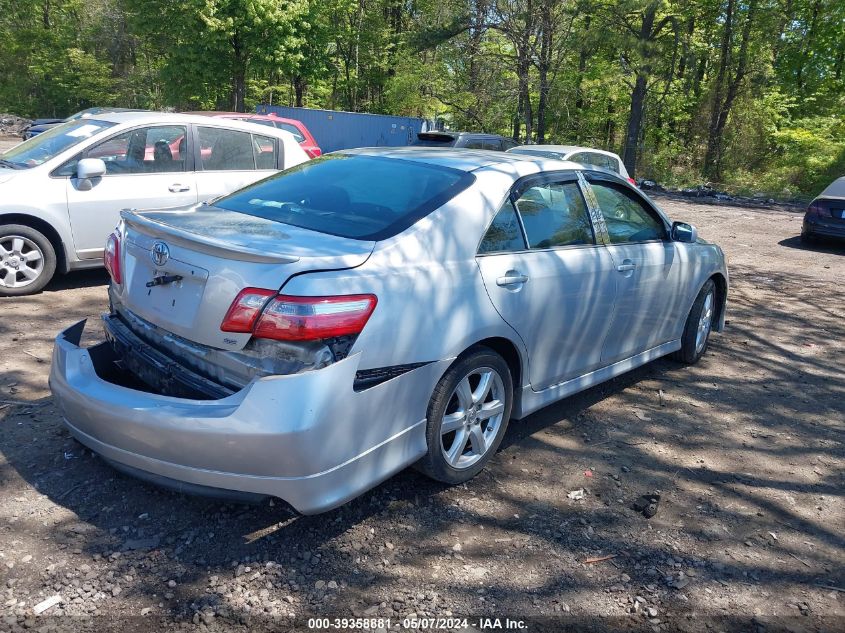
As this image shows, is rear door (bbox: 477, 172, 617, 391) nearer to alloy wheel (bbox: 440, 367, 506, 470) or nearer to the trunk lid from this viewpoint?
alloy wheel (bbox: 440, 367, 506, 470)

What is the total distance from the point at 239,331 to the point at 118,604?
1122 mm

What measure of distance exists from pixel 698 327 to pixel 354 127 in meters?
22.8

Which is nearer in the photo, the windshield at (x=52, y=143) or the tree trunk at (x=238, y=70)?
the windshield at (x=52, y=143)

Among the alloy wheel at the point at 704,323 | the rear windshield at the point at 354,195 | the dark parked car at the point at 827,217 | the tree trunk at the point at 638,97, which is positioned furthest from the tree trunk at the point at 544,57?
the rear windshield at the point at 354,195

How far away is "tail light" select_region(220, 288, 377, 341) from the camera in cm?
290

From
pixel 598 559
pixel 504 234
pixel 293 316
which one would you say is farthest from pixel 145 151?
pixel 598 559

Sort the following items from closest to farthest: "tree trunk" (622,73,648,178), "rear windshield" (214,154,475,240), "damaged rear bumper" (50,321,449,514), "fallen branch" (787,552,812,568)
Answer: "damaged rear bumper" (50,321,449,514) < "fallen branch" (787,552,812,568) < "rear windshield" (214,154,475,240) < "tree trunk" (622,73,648,178)

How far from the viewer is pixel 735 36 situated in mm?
29688

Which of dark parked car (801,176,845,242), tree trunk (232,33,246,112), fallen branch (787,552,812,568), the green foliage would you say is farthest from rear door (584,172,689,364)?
tree trunk (232,33,246,112)

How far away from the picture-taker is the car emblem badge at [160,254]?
3.29 m

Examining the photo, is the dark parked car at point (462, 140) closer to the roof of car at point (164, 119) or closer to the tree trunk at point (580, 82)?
the roof of car at point (164, 119)

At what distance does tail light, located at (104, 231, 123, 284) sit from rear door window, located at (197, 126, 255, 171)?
3813mm

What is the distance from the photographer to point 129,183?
7.07 m

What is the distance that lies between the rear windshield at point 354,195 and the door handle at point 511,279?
49 centimetres
